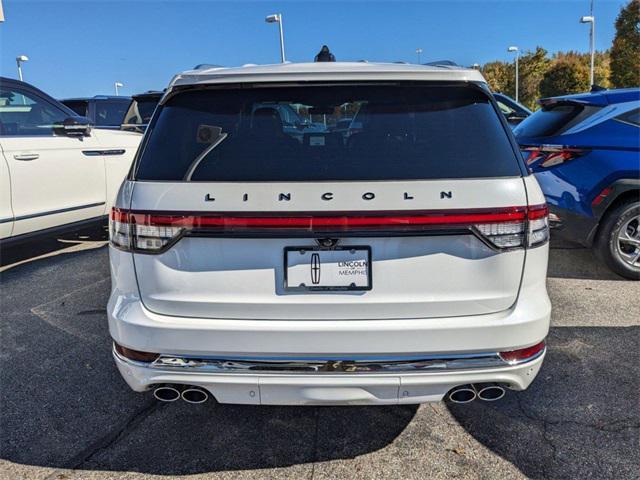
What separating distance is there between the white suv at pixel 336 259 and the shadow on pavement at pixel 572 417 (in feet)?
1.60

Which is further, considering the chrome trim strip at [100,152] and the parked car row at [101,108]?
the parked car row at [101,108]

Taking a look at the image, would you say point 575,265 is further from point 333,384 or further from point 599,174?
point 333,384

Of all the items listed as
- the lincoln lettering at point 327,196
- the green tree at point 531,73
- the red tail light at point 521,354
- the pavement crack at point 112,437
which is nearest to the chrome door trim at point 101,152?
the pavement crack at point 112,437

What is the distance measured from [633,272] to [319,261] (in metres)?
4.02

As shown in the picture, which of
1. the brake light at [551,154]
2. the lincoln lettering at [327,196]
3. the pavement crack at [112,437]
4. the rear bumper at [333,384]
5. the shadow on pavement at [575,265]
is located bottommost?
the pavement crack at [112,437]

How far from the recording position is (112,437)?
264 cm

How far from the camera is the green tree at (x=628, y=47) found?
26812 mm

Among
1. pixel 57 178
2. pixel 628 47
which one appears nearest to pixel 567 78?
pixel 628 47

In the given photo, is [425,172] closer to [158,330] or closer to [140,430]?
[158,330]

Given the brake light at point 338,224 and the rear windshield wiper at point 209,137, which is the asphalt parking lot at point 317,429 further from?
the rear windshield wiper at point 209,137

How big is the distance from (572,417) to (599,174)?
104 inches

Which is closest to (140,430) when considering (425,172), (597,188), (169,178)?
(169,178)

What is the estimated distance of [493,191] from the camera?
2035mm

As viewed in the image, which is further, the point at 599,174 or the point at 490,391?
the point at 599,174
